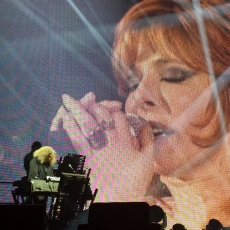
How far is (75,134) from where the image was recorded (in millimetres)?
6188

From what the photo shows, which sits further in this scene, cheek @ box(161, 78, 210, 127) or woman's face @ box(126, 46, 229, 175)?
cheek @ box(161, 78, 210, 127)

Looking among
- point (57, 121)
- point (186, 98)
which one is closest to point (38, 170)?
point (57, 121)

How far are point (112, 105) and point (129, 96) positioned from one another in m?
0.35

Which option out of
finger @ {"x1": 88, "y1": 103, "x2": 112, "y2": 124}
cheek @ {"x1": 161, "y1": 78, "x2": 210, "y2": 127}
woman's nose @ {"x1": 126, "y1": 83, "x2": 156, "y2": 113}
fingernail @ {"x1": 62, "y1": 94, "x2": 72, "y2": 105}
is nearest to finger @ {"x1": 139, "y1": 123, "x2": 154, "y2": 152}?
woman's nose @ {"x1": 126, "y1": 83, "x2": 156, "y2": 113}

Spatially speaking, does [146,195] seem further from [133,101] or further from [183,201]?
[133,101]

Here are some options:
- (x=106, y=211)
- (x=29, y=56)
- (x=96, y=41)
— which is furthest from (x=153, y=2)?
(x=106, y=211)

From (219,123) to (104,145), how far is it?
2.04 meters

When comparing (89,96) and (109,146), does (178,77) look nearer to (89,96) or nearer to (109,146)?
(89,96)

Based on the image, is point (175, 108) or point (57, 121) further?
point (175, 108)

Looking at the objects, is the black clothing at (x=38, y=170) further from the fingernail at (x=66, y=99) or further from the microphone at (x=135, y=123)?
the microphone at (x=135, y=123)

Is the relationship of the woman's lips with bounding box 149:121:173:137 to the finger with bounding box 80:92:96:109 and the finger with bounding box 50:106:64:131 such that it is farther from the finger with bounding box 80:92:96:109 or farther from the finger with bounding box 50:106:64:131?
the finger with bounding box 50:106:64:131

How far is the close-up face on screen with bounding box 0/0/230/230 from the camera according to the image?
6.02m

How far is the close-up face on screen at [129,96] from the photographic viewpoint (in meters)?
6.02

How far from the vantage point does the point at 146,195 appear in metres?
6.10
